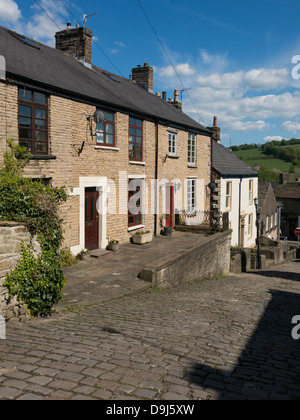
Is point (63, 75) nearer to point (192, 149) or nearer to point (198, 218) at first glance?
point (192, 149)

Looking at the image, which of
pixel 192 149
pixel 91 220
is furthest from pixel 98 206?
pixel 192 149

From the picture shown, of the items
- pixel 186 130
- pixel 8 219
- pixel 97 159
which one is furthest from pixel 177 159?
pixel 8 219

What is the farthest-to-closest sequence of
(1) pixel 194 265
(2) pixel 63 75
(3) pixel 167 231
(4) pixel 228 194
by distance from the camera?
(4) pixel 228 194, (3) pixel 167 231, (1) pixel 194 265, (2) pixel 63 75

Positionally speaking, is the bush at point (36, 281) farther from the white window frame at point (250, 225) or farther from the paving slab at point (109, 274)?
the white window frame at point (250, 225)

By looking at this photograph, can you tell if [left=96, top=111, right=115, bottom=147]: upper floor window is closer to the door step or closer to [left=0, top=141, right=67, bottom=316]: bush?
the door step

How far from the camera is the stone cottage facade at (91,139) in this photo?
1109cm

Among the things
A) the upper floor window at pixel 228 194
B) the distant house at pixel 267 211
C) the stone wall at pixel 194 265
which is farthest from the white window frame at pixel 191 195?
the distant house at pixel 267 211

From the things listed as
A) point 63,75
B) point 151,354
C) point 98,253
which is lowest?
point 151,354

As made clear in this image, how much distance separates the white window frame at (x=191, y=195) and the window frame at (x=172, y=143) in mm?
2496

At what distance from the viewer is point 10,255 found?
6.56 m

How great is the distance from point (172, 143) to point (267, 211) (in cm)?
2354

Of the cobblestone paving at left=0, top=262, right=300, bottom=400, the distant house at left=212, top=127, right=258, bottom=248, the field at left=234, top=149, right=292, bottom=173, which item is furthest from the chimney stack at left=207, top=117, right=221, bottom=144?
the field at left=234, top=149, right=292, bottom=173

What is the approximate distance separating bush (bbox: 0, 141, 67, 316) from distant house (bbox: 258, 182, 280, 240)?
31.9 metres

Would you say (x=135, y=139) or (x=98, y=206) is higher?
(x=135, y=139)
